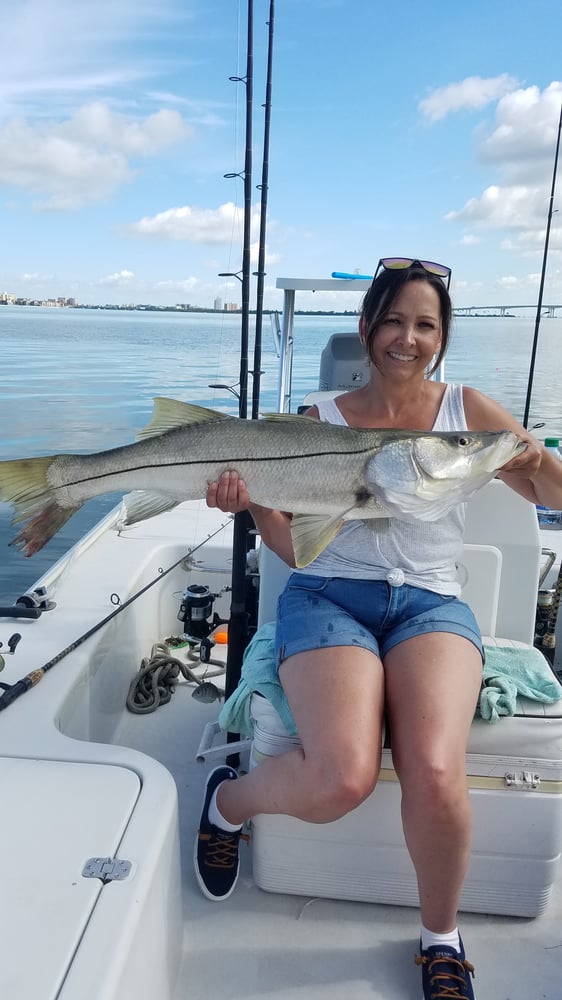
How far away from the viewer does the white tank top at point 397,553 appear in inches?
89.9

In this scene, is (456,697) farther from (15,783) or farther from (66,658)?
(66,658)

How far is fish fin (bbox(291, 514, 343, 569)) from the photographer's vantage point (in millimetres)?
2158

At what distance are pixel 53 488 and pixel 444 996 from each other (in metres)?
1.81

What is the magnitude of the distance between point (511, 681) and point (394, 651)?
1.41 feet

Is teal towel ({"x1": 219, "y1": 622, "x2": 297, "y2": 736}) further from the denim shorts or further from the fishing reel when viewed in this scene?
the fishing reel

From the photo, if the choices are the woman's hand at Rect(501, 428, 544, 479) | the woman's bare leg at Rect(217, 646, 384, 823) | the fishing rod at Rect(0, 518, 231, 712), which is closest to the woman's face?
the woman's hand at Rect(501, 428, 544, 479)

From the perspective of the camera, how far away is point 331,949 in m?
2.13

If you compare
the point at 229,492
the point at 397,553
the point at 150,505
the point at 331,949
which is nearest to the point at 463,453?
the point at 397,553

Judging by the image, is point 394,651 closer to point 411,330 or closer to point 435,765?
point 435,765

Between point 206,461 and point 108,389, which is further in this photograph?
point 108,389

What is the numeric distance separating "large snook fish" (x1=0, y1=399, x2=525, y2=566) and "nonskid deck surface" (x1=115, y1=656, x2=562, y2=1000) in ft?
3.75

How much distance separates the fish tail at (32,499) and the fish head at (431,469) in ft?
3.25

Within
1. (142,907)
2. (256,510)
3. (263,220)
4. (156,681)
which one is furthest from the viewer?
(263,220)

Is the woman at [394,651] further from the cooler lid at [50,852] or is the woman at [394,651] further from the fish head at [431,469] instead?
the cooler lid at [50,852]
